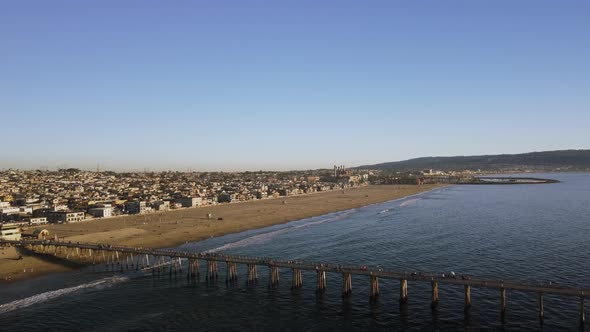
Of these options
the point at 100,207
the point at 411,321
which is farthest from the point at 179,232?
the point at 411,321

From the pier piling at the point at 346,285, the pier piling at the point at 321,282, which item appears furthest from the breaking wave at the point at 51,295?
the pier piling at the point at 346,285

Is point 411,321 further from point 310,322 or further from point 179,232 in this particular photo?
point 179,232

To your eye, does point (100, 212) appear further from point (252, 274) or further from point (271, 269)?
point (271, 269)

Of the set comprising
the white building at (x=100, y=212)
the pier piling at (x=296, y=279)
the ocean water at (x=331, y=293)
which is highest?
the white building at (x=100, y=212)

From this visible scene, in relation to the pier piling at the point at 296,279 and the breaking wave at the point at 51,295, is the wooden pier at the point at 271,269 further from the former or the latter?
the breaking wave at the point at 51,295

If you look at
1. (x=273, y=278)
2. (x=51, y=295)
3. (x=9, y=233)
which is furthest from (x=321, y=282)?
(x=9, y=233)

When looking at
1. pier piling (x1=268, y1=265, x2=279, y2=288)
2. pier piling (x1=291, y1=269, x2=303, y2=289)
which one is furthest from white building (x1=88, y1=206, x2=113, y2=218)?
pier piling (x1=291, y1=269, x2=303, y2=289)

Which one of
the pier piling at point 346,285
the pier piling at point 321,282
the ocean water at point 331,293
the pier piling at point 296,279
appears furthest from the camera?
the pier piling at point 296,279
